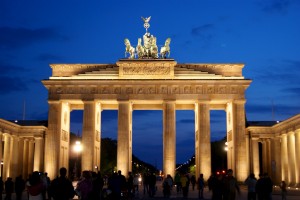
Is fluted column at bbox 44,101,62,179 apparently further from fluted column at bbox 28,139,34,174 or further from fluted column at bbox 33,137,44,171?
fluted column at bbox 28,139,34,174

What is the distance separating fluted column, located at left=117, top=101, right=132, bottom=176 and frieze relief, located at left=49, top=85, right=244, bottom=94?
2.14 m

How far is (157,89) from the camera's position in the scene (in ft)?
231

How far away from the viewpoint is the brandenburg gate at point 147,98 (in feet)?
228

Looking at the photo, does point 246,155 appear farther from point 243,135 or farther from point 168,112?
point 168,112

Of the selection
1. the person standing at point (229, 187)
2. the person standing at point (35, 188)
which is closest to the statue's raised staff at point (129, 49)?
the person standing at point (229, 187)

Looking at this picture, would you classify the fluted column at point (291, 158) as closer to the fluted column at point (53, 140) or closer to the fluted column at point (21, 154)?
the fluted column at point (53, 140)

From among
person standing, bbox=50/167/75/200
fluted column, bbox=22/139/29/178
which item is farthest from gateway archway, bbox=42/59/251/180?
person standing, bbox=50/167/75/200

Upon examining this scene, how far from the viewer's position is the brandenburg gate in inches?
2736

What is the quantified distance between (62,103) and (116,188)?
50.2m

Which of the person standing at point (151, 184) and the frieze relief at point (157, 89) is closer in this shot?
the person standing at point (151, 184)

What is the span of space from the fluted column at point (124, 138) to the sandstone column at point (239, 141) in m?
15.2

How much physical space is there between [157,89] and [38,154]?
64.9 feet

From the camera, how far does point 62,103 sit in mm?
71562

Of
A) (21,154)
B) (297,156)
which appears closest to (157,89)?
(297,156)
